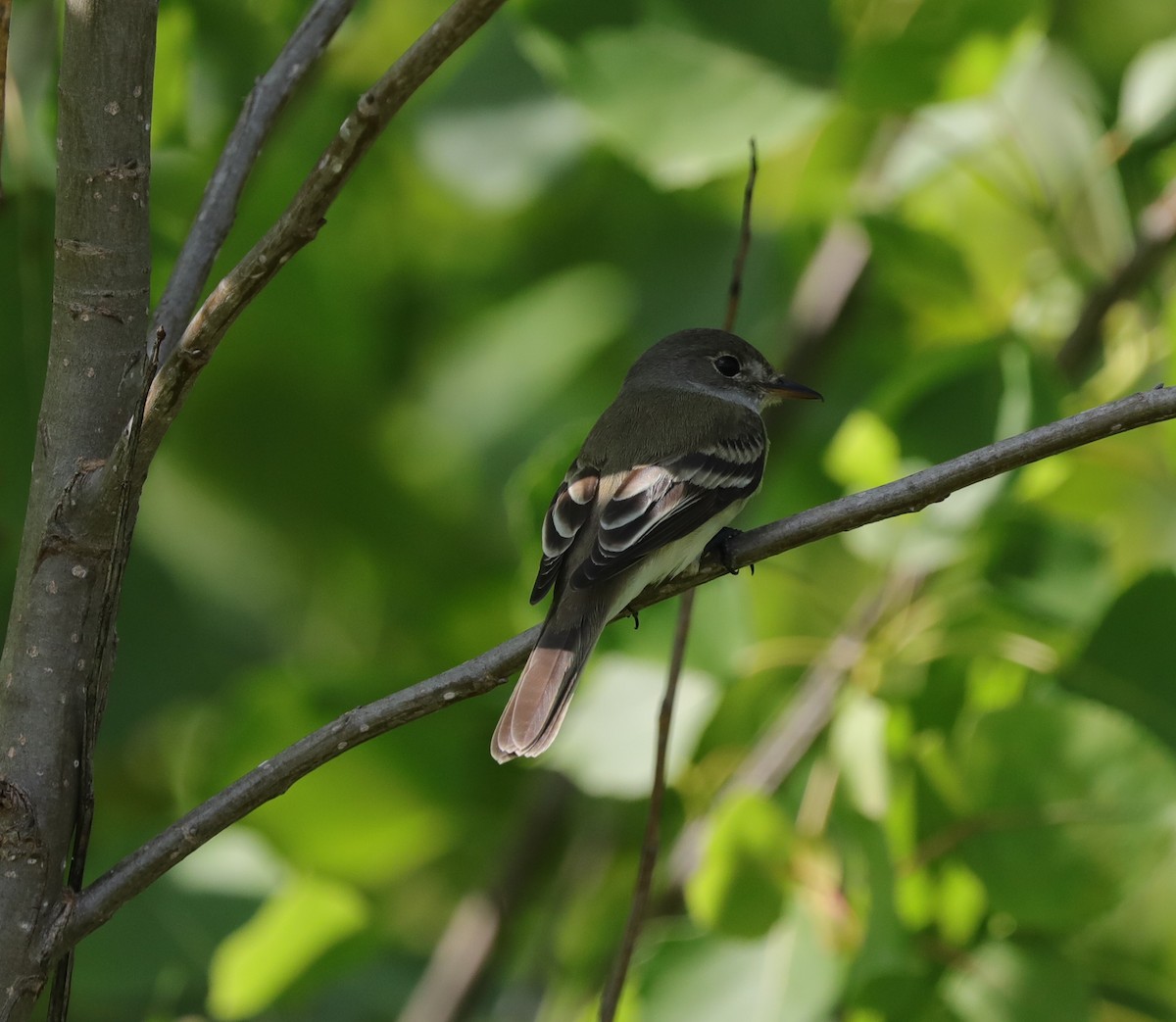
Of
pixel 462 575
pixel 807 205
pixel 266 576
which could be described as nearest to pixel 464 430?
pixel 462 575

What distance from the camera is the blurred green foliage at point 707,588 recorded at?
8.38 feet

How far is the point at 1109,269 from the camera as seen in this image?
3240 millimetres

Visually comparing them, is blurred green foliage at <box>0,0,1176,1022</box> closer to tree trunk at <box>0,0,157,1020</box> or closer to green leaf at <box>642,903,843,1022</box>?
green leaf at <box>642,903,843,1022</box>

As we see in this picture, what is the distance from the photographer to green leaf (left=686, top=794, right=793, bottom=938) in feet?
8.13

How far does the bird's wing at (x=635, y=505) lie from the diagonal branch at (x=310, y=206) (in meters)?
1.27

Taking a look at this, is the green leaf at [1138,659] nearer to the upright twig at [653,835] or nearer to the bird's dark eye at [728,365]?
the upright twig at [653,835]

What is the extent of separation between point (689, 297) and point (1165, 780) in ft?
5.54

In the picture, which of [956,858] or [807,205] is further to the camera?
[807,205]

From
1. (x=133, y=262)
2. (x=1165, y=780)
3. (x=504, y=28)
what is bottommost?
(x=1165, y=780)

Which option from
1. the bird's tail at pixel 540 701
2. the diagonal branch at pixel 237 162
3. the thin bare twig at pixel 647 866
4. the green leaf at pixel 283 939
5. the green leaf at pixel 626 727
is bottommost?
the green leaf at pixel 283 939

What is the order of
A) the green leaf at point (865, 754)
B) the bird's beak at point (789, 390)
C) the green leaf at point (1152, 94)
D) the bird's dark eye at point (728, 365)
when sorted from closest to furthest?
the green leaf at point (865, 754) → the green leaf at point (1152, 94) → the bird's beak at point (789, 390) → the bird's dark eye at point (728, 365)

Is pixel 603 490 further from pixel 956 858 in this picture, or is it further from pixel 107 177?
pixel 107 177

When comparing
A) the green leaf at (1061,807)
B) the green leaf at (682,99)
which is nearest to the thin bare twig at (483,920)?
the green leaf at (1061,807)

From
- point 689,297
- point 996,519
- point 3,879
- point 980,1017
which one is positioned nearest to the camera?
point 3,879
